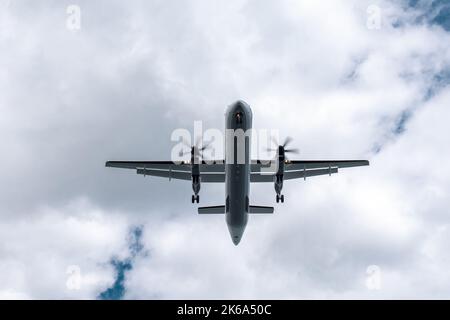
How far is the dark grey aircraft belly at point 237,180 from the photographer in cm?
3309

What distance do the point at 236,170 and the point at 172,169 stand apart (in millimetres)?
10753

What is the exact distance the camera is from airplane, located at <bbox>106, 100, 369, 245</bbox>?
34094mm

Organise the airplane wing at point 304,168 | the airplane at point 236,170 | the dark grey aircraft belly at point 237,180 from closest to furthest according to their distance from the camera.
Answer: the dark grey aircraft belly at point 237,180 → the airplane at point 236,170 → the airplane wing at point 304,168

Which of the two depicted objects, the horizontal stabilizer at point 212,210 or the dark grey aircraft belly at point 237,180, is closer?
the dark grey aircraft belly at point 237,180

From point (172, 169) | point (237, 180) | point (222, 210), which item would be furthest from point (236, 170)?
point (172, 169)

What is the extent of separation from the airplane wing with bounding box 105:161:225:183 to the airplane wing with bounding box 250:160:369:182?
10.2ft

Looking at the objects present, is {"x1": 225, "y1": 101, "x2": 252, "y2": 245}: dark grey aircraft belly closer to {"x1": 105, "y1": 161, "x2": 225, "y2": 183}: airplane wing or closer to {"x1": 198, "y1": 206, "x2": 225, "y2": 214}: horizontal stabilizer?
{"x1": 198, "y1": 206, "x2": 225, "y2": 214}: horizontal stabilizer

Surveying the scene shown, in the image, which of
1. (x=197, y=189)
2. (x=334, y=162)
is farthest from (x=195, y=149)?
(x=334, y=162)

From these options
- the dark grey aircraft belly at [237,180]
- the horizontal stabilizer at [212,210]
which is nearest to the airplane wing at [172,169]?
the horizontal stabilizer at [212,210]

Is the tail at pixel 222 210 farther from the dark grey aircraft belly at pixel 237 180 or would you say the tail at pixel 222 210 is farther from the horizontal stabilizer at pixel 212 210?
the dark grey aircraft belly at pixel 237 180

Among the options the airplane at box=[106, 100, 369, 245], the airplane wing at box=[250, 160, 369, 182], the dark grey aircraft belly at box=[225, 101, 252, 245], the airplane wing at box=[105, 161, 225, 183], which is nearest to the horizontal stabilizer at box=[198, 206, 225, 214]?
the airplane at box=[106, 100, 369, 245]

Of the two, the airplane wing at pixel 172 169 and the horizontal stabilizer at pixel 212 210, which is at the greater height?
the airplane wing at pixel 172 169
